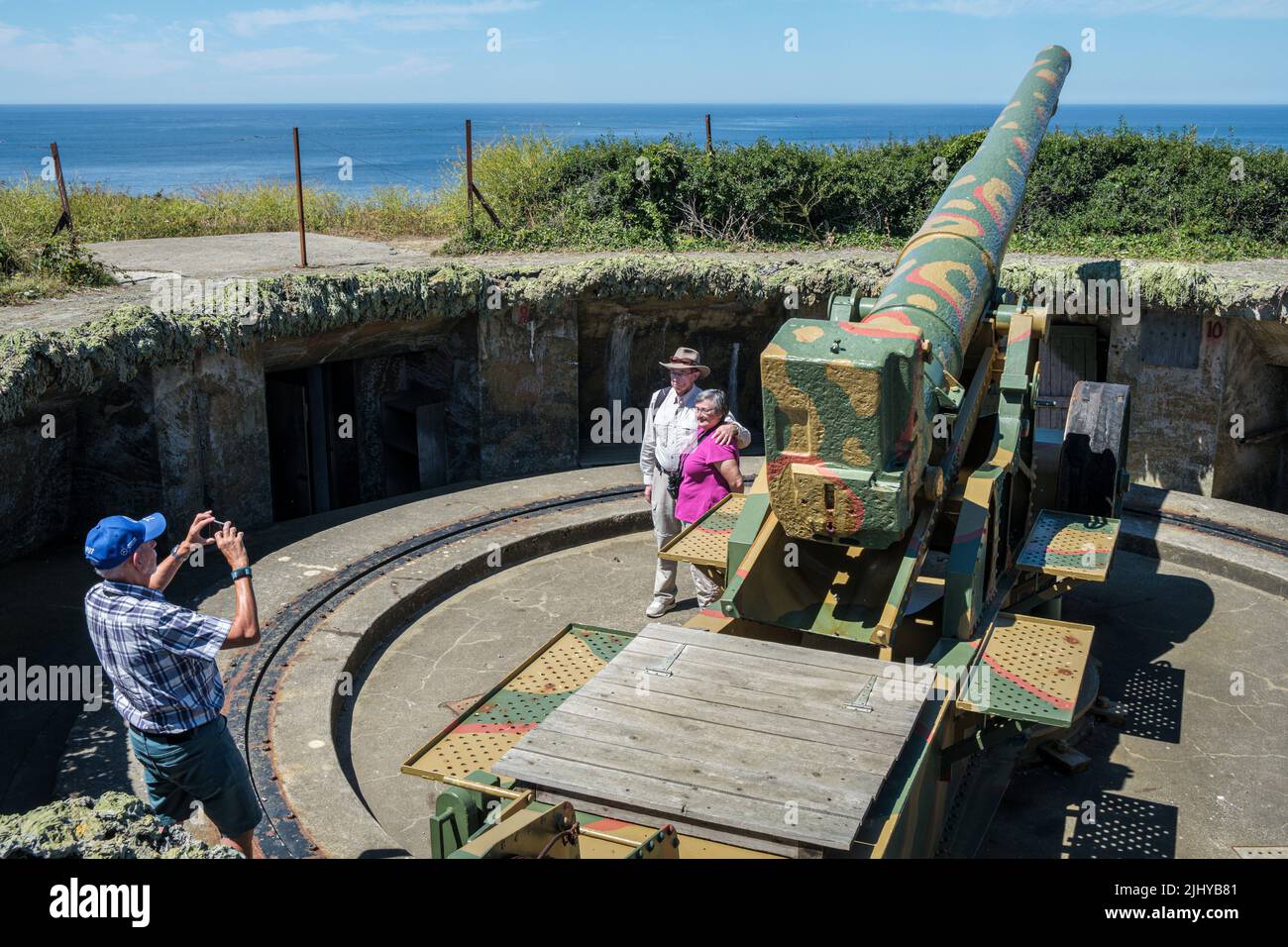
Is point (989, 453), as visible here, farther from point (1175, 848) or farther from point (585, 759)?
point (585, 759)

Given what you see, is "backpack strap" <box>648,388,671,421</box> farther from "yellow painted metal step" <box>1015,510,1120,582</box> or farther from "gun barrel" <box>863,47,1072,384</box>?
"yellow painted metal step" <box>1015,510,1120,582</box>

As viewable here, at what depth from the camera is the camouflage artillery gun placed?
158 inches

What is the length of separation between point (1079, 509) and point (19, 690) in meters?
6.75

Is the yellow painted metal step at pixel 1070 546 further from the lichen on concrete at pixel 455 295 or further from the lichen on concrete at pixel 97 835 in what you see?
the lichen on concrete at pixel 97 835

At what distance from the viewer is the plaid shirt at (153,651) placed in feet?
14.4

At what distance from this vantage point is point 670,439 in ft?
25.9

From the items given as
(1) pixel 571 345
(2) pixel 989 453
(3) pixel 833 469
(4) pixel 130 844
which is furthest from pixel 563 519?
(4) pixel 130 844

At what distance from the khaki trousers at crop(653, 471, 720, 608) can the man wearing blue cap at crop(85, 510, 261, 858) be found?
12.1ft

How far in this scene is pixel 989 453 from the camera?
267 inches

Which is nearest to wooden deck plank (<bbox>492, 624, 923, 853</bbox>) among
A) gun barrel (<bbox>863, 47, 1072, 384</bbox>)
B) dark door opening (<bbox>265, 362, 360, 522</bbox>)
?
gun barrel (<bbox>863, 47, 1072, 384</bbox>)

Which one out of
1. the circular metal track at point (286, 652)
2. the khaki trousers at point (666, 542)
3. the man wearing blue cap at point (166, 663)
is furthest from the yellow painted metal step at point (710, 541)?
the man wearing blue cap at point (166, 663)

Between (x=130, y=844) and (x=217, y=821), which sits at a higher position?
(x=130, y=844)

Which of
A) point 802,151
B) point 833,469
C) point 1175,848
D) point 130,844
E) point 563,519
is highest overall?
point 802,151

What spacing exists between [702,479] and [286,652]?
2726 millimetres
